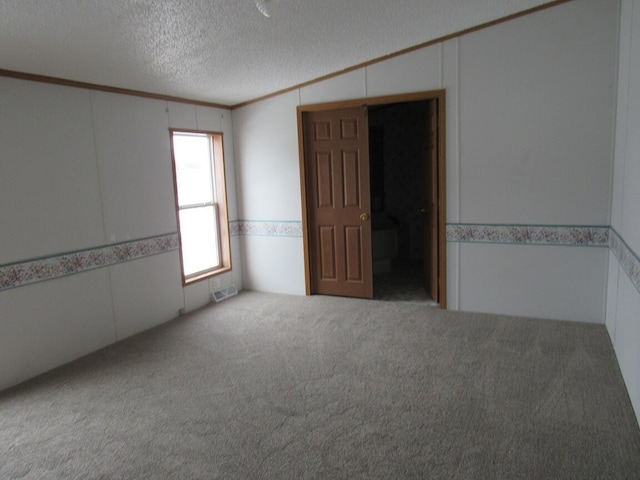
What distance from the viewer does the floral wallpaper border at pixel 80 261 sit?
3.20 metres

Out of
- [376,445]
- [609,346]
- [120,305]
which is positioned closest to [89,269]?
[120,305]

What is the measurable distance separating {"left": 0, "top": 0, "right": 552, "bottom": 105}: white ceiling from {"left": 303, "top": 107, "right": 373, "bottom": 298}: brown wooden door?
1.93ft

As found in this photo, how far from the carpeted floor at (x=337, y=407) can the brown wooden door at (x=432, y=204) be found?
24.2 inches

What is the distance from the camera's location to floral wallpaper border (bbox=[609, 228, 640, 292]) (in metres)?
2.60

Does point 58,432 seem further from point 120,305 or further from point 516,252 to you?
point 516,252

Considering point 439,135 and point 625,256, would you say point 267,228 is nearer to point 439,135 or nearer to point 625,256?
point 439,135

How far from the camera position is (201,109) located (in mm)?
4848

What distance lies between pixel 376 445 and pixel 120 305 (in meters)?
2.67

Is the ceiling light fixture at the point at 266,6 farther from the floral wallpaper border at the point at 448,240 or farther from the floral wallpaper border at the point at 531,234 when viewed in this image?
the floral wallpaper border at the point at 531,234

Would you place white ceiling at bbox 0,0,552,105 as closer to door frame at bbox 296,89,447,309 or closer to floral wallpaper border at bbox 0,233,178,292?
door frame at bbox 296,89,447,309

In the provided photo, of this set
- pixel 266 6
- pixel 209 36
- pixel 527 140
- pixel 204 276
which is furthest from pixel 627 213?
pixel 204 276

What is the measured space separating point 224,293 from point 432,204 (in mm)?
2495

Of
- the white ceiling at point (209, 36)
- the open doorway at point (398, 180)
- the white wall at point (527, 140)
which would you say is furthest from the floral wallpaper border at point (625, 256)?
the open doorway at point (398, 180)

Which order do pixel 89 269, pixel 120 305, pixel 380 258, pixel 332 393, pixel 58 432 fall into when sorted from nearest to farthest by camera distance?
pixel 58 432, pixel 332 393, pixel 89 269, pixel 120 305, pixel 380 258
